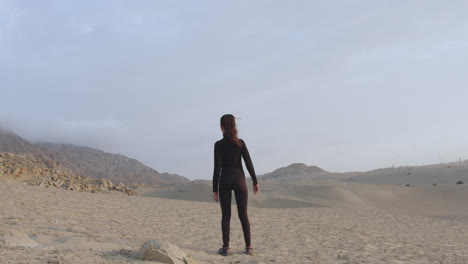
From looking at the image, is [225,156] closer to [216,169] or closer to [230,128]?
[216,169]

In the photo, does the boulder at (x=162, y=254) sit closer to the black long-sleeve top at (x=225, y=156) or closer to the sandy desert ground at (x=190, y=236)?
the sandy desert ground at (x=190, y=236)

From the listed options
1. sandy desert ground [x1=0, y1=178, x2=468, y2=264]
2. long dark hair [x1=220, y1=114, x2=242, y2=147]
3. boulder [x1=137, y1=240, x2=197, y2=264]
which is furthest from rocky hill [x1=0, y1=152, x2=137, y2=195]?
boulder [x1=137, y1=240, x2=197, y2=264]

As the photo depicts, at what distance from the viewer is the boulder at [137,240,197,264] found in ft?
13.8

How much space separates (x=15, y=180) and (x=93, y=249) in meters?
12.9

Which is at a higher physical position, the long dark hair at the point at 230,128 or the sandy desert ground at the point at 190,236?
the long dark hair at the point at 230,128

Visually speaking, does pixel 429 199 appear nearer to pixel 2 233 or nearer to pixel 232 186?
pixel 232 186

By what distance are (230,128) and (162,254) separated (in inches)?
80.6

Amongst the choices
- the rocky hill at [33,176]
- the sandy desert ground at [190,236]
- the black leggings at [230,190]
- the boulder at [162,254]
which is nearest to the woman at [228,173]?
the black leggings at [230,190]

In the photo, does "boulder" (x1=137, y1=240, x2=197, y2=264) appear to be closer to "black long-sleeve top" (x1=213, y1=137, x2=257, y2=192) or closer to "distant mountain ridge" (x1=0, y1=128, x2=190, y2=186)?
"black long-sleeve top" (x1=213, y1=137, x2=257, y2=192)

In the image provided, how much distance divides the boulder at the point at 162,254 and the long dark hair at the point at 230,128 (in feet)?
5.83

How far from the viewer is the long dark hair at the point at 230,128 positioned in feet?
17.9

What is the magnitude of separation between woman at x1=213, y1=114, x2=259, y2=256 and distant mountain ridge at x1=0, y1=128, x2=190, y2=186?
2144 inches

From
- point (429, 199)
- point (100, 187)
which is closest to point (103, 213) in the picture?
point (100, 187)

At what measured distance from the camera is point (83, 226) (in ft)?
24.3
